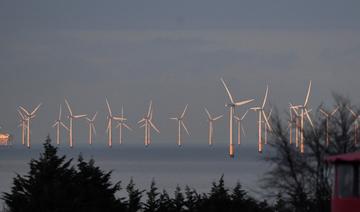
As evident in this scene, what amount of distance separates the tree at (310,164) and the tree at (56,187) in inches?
213

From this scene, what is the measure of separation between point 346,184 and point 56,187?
10000 millimetres

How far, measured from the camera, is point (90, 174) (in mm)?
31938

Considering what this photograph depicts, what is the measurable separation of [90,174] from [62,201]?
177 inches

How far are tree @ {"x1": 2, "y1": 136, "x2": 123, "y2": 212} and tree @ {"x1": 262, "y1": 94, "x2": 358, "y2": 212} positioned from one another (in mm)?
5416

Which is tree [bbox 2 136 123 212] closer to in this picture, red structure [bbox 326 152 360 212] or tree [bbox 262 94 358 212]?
tree [bbox 262 94 358 212]

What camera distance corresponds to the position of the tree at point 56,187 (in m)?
27.4

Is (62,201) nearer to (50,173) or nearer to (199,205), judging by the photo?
(50,173)

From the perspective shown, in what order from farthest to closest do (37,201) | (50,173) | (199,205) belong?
(199,205)
(50,173)
(37,201)

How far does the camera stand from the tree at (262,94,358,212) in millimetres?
34062

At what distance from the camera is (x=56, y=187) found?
27.4 meters

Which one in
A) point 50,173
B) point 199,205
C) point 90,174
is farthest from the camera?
point 199,205

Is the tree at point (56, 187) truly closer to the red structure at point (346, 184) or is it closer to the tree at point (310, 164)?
the tree at point (310, 164)

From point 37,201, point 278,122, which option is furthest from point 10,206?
point 278,122

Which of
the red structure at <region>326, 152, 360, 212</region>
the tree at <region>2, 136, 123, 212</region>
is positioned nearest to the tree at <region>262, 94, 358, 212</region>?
the tree at <region>2, 136, 123, 212</region>
